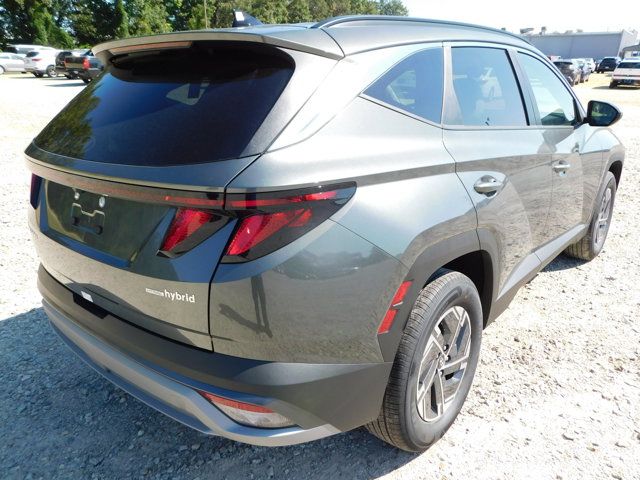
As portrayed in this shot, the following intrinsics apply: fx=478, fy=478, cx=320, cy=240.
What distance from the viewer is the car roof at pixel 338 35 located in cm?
167

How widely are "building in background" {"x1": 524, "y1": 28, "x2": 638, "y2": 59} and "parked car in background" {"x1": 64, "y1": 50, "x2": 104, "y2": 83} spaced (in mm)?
67786

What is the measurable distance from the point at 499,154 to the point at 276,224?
1.38 meters

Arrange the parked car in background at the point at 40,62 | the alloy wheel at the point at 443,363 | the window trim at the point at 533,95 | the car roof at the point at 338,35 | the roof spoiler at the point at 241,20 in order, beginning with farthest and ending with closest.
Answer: the parked car in background at the point at 40,62 → the window trim at the point at 533,95 → the roof spoiler at the point at 241,20 → the alloy wheel at the point at 443,363 → the car roof at the point at 338,35

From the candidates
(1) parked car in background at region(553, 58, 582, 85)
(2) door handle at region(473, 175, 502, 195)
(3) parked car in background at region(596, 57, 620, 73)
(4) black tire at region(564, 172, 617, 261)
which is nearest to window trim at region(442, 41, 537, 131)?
(2) door handle at region(473, 175, 502, 195)

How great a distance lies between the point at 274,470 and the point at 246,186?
137 cm

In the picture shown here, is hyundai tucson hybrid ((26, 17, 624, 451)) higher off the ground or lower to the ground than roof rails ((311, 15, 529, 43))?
lower

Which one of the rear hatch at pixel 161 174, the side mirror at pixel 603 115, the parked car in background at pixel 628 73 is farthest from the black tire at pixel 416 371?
the parked car in background at pixel 628 73

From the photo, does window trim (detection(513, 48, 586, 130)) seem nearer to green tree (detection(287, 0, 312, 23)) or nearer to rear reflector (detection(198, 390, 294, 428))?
rear reflector (detection(198, 390, 294, 428))

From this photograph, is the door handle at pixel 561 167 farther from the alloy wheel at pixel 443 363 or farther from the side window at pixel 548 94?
the alloy wheel at pixel 443 363

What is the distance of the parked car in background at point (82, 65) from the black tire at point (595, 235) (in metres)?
21.7

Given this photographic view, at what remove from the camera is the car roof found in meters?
1.67

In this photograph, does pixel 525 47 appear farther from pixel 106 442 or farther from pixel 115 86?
pixel 106 442

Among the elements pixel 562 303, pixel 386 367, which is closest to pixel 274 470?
pixel 386 367

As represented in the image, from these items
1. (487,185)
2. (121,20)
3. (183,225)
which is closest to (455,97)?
(487,185)
